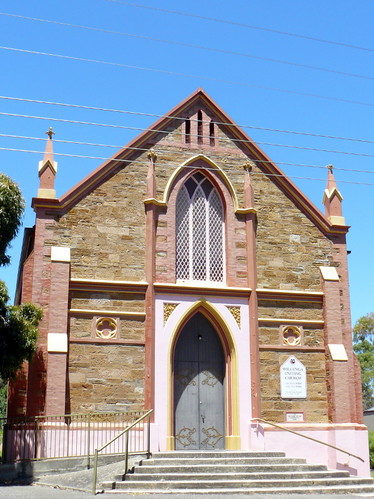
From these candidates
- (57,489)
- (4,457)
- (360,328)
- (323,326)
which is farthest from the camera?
(360,328)

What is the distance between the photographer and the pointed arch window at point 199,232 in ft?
68.0

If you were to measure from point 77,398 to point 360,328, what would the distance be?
43824 mm

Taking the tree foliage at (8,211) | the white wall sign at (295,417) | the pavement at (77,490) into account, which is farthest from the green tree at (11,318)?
the white wall sign at (295,417)

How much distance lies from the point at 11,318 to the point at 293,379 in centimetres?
847

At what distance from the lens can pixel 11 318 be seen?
56.0ft

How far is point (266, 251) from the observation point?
833 inches

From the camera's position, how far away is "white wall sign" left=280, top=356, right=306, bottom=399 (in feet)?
65.7

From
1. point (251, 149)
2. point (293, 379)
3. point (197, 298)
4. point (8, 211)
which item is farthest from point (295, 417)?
point (8, 211)

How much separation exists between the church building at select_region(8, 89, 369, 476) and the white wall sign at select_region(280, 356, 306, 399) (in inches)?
1.7

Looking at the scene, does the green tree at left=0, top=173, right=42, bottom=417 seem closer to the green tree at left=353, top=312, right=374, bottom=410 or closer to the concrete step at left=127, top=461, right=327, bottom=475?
the concrete step at left=127, top=461, right=327, bottom=475

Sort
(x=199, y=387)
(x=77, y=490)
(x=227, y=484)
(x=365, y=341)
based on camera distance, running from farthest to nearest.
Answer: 1. (x=365, y=341)
2. (x=199, y=387)
3. (x=227, y=484)
4. (x=77, y=490)

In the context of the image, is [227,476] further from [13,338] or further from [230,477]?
[13,338]

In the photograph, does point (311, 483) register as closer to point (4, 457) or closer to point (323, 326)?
point (323, 326)

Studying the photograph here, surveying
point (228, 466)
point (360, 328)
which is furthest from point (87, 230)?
point (360, 328)
